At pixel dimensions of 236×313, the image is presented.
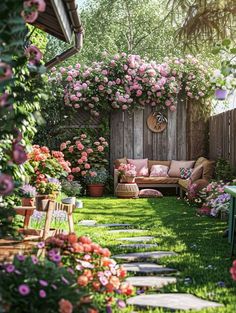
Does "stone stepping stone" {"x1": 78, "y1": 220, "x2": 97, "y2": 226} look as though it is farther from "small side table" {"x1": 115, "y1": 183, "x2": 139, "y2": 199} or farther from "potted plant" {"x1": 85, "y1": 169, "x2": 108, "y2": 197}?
"potted plant" {"x1": 85, "y1": 169, "x2": 108, "y2": 197}

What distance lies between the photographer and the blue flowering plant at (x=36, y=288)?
2154 mm

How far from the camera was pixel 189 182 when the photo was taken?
1051 cm

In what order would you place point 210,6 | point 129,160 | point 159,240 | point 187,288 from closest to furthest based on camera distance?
1. point 187,288
2. point 159,240
3. point 210,6
4. point 129,160

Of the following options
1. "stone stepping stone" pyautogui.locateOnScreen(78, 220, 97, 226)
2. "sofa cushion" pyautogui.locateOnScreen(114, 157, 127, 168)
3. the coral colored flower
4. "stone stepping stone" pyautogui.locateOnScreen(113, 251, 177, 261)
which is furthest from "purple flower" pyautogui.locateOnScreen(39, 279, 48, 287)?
"sofa cushion" pyautogui.locateOnScreen(114, 157, 127, 168)

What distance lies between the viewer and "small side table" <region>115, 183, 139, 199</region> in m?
11.7

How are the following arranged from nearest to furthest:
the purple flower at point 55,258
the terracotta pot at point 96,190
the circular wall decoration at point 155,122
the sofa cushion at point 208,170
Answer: the purple flower at point 55,258, the sofa cushion at point 208,170, the terracotta pot at point 96,190, the circular wall decoration at point 155,122

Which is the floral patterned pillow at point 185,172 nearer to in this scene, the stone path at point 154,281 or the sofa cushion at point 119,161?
the sofa cushion at point 119,161

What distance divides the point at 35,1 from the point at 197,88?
36.8ft

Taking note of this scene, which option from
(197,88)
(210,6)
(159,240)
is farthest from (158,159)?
(159,240)

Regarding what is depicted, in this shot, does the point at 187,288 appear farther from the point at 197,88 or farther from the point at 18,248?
the point at 197,88

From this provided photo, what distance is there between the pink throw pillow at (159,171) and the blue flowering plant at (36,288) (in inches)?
400

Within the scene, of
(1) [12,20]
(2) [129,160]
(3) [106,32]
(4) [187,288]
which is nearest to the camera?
(1) [12,20]

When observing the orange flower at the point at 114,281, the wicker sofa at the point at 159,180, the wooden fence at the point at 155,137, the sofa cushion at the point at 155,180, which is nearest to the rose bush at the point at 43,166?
the wicker sofa at the point at 159,180

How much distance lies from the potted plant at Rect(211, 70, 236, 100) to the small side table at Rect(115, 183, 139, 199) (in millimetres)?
7078
